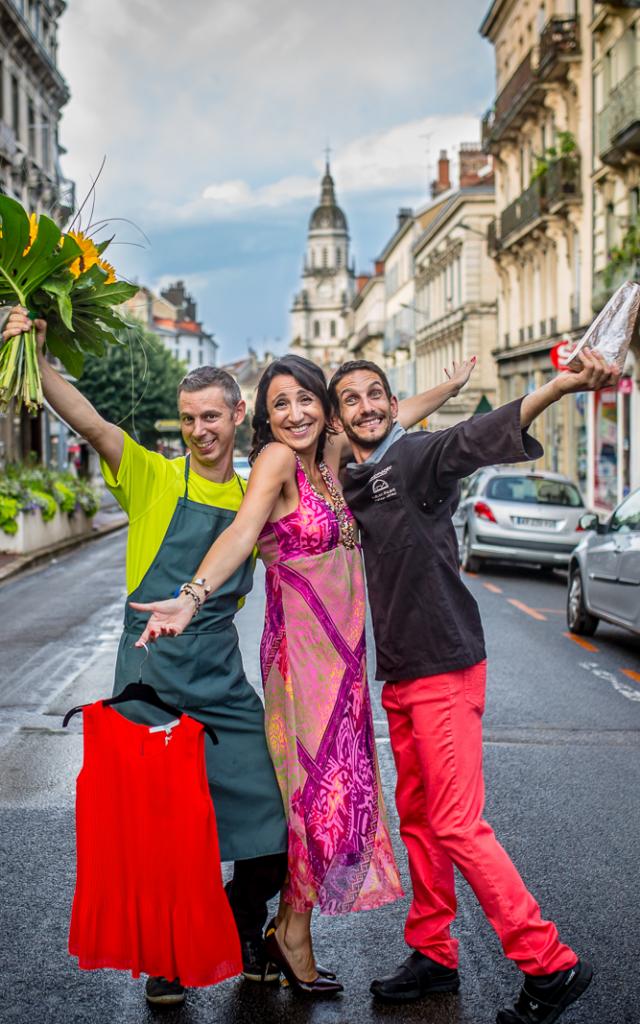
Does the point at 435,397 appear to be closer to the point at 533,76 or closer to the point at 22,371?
the point at 22,371

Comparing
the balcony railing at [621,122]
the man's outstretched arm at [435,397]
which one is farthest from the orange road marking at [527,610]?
the balcony railing at [621,122]

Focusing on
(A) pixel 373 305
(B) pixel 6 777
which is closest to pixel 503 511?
(B) pixel 6 777

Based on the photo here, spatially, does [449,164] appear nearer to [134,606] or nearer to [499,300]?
[499,300]

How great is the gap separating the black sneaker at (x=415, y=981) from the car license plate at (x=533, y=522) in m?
14.6

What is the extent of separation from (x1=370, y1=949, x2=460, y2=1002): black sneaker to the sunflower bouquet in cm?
200

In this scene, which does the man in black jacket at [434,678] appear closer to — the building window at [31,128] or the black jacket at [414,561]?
the black jacket at [414,561]

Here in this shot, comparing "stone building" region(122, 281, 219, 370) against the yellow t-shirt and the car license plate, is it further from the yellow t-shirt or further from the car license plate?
the yellow t-shirt

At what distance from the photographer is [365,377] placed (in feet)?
13.0

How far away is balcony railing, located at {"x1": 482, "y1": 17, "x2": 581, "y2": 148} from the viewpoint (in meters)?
34.6

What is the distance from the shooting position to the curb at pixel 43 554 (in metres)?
18.9

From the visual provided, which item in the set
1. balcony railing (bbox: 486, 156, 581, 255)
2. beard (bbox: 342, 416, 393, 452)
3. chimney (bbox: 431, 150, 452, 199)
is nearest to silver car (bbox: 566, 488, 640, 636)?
beard (bbox: 342, 416, 393, 452)

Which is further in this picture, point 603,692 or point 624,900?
point 603,692

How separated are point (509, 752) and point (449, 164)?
76.1 meters

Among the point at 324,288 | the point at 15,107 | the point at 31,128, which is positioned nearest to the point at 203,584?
the point at 15,107
